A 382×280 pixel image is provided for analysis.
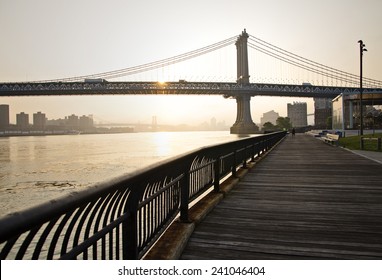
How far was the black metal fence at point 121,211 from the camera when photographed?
5.16 ft

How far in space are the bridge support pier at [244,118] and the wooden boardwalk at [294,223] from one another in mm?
82178

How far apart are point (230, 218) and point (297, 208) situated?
58.0 inches

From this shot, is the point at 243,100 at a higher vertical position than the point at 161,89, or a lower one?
lower

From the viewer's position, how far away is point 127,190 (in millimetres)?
2732

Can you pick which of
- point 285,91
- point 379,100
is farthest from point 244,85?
point 379,100

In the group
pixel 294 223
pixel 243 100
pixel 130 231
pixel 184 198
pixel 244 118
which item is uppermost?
pixel 243 100

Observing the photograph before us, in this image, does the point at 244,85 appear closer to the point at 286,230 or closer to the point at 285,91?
the point at 285,91

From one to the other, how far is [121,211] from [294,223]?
2.96 metres

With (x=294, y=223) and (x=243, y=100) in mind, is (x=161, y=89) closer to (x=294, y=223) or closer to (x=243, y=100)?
(x=243, y=100)

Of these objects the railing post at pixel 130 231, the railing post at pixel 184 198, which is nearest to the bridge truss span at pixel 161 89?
the railing post at pixel 184 198

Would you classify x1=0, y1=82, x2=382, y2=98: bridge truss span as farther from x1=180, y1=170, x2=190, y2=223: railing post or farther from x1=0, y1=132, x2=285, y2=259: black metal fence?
x1=180, y1=170, x2=190, y2=223: railing post

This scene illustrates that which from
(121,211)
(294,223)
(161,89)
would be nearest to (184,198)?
(121,211)

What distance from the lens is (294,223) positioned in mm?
4984

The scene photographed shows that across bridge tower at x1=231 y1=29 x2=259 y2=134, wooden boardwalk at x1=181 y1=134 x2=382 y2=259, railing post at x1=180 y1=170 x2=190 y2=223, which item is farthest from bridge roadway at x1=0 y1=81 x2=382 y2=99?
railing post at x1=180 y1=170 x2=190 y2=223
